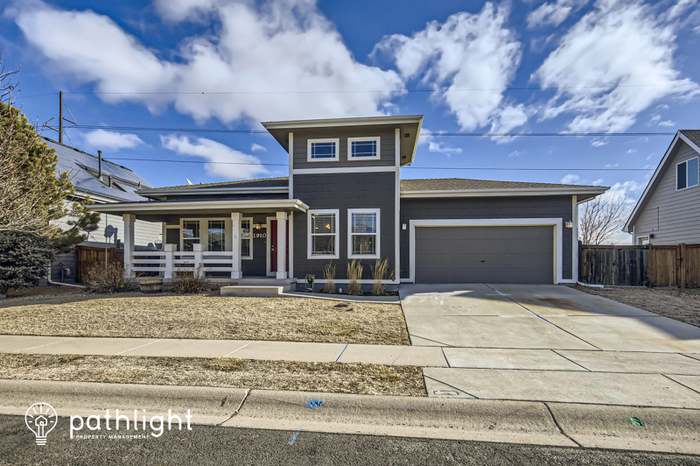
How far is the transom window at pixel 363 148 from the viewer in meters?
11.7

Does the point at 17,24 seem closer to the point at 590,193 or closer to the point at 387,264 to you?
→ the point at 387,264

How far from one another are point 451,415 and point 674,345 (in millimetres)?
4597

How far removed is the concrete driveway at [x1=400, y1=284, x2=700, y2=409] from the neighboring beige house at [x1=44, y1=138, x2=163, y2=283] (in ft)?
45.3

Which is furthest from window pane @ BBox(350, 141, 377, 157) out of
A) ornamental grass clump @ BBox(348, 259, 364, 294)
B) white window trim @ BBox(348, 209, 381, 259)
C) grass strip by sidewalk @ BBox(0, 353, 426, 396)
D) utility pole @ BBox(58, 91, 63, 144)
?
utility pole @ BBox(58, 91, 63, 144)

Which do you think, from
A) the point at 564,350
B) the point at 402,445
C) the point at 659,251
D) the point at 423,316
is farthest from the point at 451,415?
the point at 659,251

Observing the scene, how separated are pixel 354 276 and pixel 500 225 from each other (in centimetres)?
556

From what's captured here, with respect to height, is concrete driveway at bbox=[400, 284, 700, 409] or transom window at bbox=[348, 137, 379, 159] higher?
transom window at bbox=[348, 137, 379, 159]

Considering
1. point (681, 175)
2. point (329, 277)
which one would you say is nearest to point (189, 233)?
point (329, 277)

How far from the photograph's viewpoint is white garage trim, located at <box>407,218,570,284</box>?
11.9 meters

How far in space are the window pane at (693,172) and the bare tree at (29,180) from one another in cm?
2177

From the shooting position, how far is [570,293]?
10.0 metres

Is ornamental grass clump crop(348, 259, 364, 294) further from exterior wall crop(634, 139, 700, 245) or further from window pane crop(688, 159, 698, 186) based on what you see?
window pane crop(688, 159, 698, 186)

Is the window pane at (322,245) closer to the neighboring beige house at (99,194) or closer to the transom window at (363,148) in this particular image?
the transom window at (363,148)

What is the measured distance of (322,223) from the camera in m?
11.9
